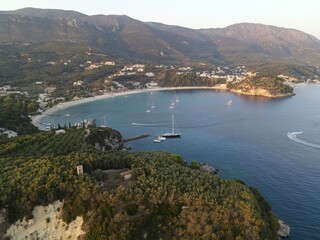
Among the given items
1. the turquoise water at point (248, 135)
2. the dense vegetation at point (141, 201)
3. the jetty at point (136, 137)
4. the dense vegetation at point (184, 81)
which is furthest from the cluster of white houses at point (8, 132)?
the dense vegetation at point (184, 81)

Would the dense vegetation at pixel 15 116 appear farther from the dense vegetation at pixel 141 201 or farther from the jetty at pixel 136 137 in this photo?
the dense vegetation at pixel 141 201

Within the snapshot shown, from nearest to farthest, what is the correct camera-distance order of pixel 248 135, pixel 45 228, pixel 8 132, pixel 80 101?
pixel 45 228, pixel 8 132, pixel 248 135, pixel 80 101

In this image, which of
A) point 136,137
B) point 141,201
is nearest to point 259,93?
point 136,137

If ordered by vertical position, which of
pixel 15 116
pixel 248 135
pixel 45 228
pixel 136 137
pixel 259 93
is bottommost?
pixel 136 137

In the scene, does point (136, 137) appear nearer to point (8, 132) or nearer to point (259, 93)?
point (8, 132)

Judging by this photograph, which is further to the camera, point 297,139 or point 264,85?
point 264,85

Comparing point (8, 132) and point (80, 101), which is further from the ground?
point (8, 132)

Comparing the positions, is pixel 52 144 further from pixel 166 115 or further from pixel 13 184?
pixel 166 115
